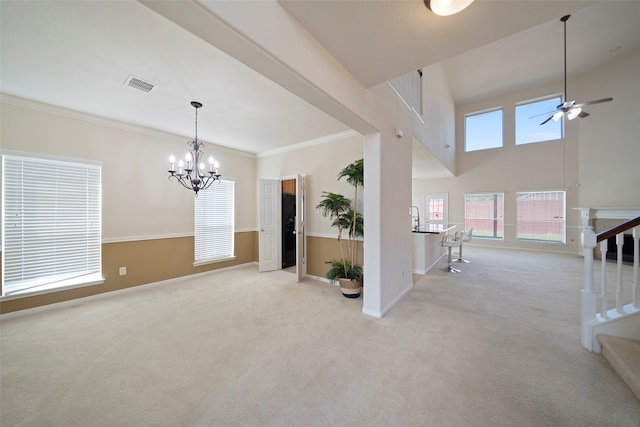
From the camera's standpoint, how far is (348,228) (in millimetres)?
3672

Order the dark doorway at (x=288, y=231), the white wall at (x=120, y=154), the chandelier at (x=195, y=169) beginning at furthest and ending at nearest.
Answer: the dark doorway at (x=288, y=231) < the chandelier at (x=195, y=169) < the white wall at (x=120, y=154)

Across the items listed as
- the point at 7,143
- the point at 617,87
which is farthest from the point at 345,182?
the point at 617,87

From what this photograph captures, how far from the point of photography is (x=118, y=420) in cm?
142

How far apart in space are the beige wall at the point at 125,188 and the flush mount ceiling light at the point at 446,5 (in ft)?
14.3

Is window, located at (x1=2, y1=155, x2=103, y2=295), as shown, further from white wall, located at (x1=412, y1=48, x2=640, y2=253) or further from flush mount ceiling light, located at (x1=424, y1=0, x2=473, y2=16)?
white wall, located at (x1=412, y1=48, x2=640, y2=253)

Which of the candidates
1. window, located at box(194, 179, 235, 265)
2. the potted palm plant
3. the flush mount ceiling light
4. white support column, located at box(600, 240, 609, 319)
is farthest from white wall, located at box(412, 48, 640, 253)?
the flush mount ceiling light

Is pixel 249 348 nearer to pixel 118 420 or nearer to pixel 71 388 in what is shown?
pixel 118 420

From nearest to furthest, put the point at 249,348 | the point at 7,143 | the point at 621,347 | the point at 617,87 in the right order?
1. the point at 621,347
2. the point at 249,348
3. the point at 7,143
4. the point at 617,87

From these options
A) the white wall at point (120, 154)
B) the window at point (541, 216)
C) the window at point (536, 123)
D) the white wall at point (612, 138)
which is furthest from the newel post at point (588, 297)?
the window at point (536, 123)

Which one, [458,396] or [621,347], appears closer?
[458,396]

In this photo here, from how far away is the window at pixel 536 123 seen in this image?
6.76 metres

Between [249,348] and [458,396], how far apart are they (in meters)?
1.74

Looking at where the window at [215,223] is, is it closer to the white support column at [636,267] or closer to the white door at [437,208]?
the white support column at [636,267]

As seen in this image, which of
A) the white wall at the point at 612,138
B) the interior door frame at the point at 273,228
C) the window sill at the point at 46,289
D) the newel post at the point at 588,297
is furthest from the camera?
the white wall at the point at 612,138
